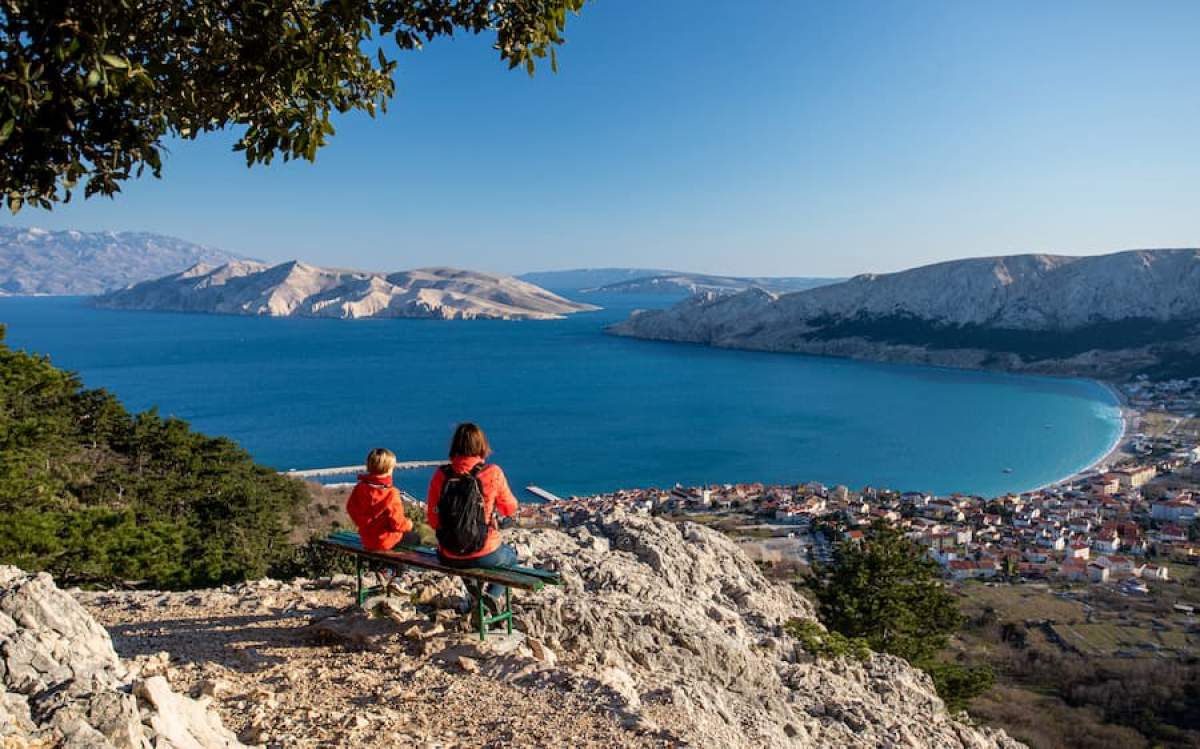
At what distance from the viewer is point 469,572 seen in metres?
4.73

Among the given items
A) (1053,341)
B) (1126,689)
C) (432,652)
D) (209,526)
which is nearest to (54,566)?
(209,526)

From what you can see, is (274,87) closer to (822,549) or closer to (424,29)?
(424,29)

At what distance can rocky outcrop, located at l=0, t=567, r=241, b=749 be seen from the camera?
2.63 meters

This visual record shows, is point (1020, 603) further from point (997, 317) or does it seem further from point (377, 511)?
point (997, 317)

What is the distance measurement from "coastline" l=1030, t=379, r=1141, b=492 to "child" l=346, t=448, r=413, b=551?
5251 centimetres

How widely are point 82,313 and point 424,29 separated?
203m

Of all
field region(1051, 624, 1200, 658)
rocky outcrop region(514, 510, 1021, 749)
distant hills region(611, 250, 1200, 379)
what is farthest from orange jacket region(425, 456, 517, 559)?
distant hills region(611, 250, 1200, 379)

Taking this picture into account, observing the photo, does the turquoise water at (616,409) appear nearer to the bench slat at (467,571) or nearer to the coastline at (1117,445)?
the coastline at (1117,445)

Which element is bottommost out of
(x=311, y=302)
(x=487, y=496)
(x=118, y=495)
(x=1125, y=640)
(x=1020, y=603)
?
(x=1020, y=603)

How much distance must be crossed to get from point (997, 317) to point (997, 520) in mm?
90004

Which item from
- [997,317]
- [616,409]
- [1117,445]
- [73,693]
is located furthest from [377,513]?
[997,317]

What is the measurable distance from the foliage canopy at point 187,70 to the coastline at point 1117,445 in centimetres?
5385

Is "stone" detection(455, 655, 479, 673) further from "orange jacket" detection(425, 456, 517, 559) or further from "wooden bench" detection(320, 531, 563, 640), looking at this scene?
"orange jacket" detection(425, 456, 517, 559)

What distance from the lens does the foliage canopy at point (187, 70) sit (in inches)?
104
